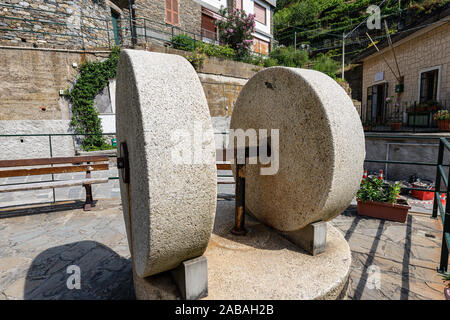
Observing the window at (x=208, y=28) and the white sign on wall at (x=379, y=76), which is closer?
the white sign on wall at (x=379, y=76)

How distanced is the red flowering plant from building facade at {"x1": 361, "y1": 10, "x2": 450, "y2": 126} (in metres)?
6.60

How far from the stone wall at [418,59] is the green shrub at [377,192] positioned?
7490 millimetres

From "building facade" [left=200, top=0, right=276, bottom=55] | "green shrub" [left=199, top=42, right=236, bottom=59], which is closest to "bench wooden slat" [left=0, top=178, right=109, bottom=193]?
"green shrub" [left=199, top=42, right=236, bottom=59]

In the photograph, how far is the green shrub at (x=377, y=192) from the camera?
133 inches

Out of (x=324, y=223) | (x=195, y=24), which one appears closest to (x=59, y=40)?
(x=195, y=24)

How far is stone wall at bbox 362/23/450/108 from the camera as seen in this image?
848 cm

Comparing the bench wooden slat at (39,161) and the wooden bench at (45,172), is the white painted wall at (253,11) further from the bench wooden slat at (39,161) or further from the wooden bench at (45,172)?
the wooden bench at (45,172)

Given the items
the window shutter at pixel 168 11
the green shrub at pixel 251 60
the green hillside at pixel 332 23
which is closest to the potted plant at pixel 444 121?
the green shrub at pixel 251 60

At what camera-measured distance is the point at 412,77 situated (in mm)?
10211

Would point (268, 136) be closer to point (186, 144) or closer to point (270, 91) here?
point (270, 91)

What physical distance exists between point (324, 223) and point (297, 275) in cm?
51

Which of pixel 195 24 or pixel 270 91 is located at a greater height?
pixel 195 24

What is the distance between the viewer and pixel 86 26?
444 inches

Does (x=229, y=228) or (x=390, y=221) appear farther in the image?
(x=390, y=221)
